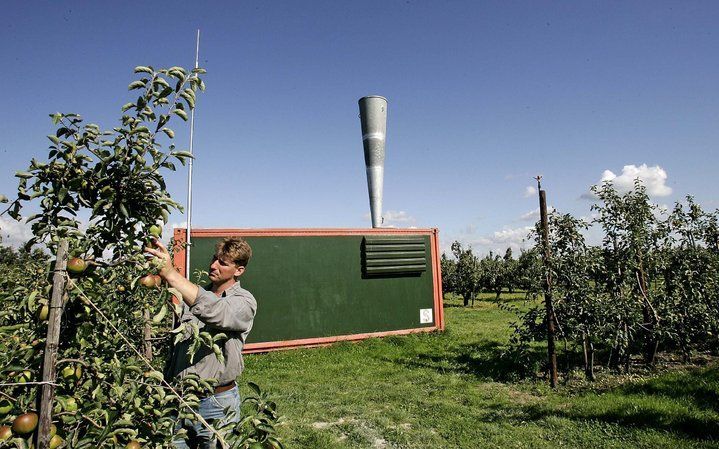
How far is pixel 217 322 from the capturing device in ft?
7.66

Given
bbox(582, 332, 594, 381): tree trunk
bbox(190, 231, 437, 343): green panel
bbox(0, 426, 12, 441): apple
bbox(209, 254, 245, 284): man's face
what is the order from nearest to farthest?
bbox(0, 426, 12, 441): apple → bbox(209, 254, 245, 284): man's face → bbox(582, 332, 594, 381): tree trunk → bbox(190, 231, 437, 343): green panel

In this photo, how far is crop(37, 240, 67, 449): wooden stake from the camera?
5.19 feet

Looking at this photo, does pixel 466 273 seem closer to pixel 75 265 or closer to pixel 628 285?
pixel 628 285

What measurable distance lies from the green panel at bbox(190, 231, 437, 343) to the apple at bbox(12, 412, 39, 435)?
8726 mm

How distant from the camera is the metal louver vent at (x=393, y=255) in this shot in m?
12.0

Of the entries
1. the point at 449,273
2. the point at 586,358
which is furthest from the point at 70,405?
the point at 449,273

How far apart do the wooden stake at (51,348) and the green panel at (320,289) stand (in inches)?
342

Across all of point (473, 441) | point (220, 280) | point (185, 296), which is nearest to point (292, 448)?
point (473, 441)

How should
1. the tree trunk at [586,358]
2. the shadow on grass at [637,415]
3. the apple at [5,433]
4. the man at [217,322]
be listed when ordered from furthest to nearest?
1. the tree trunk at [586,358]
2. the shadow on grass at [637,415]
3. the man at [217,322]
4. the apple at [5,433]

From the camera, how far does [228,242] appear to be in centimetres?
311

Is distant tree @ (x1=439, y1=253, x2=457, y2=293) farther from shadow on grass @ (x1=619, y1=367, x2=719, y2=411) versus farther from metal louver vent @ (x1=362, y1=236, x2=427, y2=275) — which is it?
shadow on grass @ (x1=619, y1=367, x2=719, y2=411)

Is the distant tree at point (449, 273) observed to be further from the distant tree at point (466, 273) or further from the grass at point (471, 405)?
the grass at point (471, 405)

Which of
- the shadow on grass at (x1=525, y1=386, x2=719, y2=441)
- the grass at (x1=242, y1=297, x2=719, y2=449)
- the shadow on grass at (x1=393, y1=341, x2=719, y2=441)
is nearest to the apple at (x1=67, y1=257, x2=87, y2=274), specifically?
the grass at (x1=242, y1=297, x2=719, y2=449)

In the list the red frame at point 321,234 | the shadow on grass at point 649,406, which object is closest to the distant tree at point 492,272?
the red frame at point 321,234
